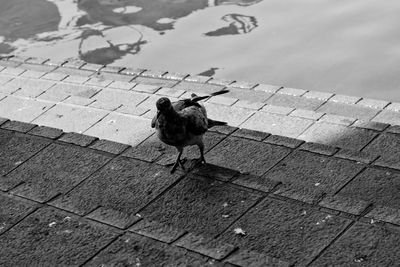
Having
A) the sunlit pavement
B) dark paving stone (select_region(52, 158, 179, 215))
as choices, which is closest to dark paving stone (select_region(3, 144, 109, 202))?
the sunlit pavement

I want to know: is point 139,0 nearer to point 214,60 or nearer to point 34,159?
point 214,60

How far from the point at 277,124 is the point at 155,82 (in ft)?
7.75

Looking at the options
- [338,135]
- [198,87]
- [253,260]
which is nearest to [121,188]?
[253,260]

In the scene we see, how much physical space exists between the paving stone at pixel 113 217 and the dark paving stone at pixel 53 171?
53cm

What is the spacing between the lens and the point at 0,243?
502 centimetres

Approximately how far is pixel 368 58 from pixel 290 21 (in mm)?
2003

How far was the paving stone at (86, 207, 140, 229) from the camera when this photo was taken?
495cm

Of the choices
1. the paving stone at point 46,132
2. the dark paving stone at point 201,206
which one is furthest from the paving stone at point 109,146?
the dark paving stone at point 201,206

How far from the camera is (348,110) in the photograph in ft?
26.0

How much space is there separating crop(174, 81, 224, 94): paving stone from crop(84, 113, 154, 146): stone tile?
3.74 feet

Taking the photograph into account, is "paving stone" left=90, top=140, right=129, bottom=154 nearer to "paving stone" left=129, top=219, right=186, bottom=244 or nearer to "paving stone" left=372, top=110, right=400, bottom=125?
"paving stone" left=129, top=219, right=186, bottom=244

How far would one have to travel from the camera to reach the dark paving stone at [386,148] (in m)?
5.95

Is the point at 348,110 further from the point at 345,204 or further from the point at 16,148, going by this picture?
the point at 16,148

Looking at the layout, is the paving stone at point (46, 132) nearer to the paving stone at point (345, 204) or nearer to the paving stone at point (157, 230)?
the paving stone at point (157, 230)
